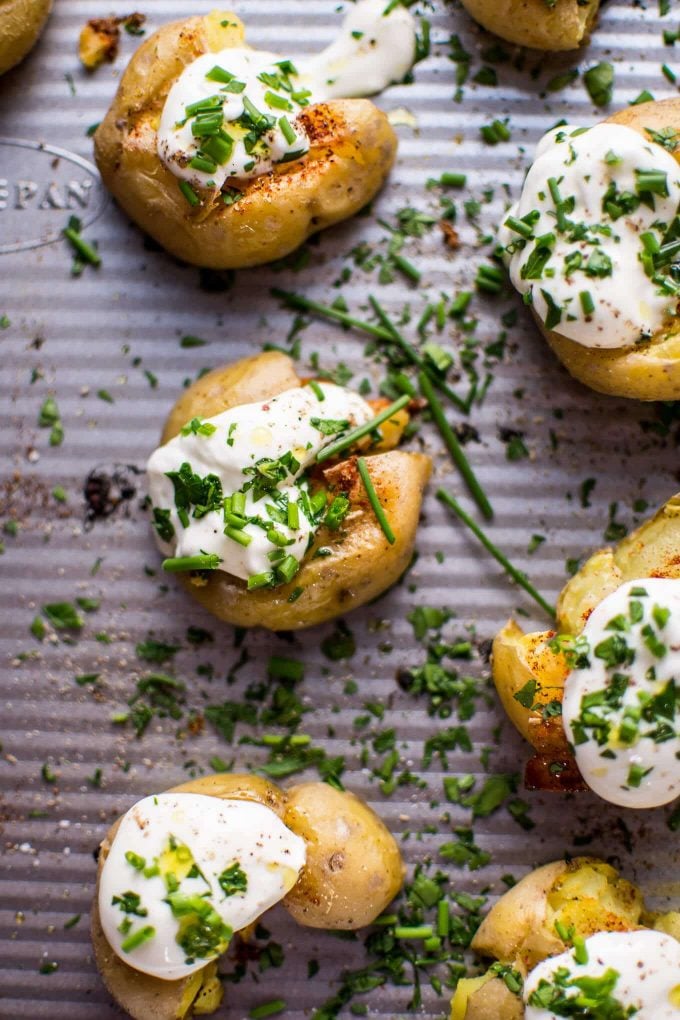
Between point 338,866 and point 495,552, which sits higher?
point 495,552

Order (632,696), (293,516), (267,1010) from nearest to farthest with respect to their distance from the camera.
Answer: (632,696) < (293,516) < (267,1010)

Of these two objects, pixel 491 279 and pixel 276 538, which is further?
pixel 491 279

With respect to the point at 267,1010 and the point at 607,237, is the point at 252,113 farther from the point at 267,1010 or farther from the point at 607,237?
the point at 267,1010

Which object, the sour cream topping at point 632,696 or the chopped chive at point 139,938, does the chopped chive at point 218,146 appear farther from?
the chopped chive at point 139,938

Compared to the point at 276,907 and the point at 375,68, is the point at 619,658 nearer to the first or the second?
the point at 276,907

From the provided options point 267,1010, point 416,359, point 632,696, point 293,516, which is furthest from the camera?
point 416,359

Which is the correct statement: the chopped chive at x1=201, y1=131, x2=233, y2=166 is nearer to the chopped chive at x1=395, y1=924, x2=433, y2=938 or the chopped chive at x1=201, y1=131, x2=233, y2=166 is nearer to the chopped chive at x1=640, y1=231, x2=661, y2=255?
the chopped chive at x1=640, y1=231, x2=661, y2=255

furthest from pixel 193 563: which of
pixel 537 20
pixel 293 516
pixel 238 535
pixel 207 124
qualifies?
pixel 537 20

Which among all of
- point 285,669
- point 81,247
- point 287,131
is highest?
point 287,131
